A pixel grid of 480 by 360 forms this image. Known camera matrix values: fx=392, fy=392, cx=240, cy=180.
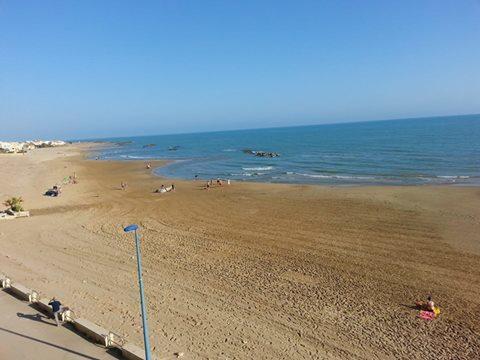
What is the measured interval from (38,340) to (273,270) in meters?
9.64

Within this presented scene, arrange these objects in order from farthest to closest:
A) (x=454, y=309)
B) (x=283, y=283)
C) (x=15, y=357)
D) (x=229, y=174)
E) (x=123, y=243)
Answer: (x=229, y=174) → (x=123, y=243) → (x=283, y=283) → (x=454, y=309) → (x=15, y=357)

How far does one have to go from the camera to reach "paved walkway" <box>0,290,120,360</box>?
10484 millimetres

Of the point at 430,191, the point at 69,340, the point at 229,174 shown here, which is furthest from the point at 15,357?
the point at 229,174

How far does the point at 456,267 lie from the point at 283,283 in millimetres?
7949

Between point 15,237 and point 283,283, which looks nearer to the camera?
point 283,283

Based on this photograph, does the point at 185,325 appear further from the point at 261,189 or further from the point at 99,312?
the point at 261,189

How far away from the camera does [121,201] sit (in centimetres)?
3491

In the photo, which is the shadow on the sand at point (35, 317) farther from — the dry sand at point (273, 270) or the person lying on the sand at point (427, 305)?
the person lying on the sand at point (427, 305)

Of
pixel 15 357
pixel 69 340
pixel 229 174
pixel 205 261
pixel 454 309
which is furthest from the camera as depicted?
pixel 229 174

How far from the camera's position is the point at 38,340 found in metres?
11.2

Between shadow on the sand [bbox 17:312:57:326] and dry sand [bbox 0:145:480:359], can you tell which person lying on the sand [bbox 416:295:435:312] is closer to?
dry sand [bbox 0:145:480:359]

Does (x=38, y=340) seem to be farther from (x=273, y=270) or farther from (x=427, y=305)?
(x=427, y=305)

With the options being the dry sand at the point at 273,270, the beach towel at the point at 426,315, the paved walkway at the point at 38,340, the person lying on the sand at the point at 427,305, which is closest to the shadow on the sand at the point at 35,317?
the paved walkway at the point at 38,340

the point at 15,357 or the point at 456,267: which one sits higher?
the point at 15,357
